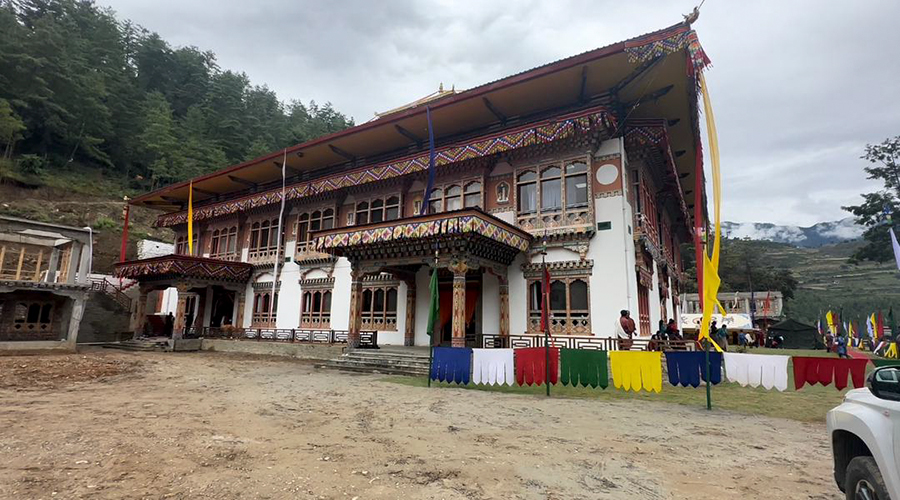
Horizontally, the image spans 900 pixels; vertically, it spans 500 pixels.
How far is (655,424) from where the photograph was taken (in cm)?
670

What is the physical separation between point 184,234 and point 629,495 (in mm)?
29077

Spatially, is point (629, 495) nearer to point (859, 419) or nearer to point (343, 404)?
Answer: point (859, 419)

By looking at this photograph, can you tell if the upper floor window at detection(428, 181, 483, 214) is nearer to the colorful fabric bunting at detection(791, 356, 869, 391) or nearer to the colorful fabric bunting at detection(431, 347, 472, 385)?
the colorful fabric bunting at detection(431, 347, 472, 385)

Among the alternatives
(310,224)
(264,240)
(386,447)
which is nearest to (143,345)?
(264,240)

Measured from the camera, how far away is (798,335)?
31.7m

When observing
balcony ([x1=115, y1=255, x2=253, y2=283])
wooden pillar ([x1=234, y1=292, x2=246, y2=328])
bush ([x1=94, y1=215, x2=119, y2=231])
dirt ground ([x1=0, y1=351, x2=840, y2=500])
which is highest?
bush ([x1=94, y1=215, x2=119, y2=231])

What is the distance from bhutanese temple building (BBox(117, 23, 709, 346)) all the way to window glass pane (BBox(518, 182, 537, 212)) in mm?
38

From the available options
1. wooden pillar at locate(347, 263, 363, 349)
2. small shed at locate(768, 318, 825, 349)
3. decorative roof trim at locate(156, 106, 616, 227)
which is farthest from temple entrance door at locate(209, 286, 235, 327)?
small shed at locate(768, 318, 825, 349)

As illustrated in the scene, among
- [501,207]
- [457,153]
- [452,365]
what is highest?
[457,153]

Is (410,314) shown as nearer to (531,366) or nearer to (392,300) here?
(392,300)

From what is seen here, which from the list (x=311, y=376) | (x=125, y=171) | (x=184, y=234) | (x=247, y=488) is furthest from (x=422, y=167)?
(x=125, y=171)

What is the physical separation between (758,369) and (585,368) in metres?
3.34

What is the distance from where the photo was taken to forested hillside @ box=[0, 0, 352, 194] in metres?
36.2

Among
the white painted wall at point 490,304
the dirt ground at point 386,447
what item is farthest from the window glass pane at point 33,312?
the white painted wall at point 490,304
